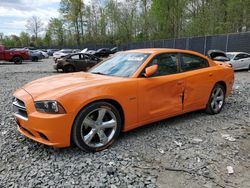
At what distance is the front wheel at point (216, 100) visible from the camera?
4.92 m

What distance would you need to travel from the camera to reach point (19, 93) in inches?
137

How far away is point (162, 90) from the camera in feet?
12.7

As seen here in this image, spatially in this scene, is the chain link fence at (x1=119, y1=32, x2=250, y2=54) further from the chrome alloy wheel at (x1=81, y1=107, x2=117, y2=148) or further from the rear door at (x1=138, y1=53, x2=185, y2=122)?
the chrome alloy wheel at (x1=81, y1=107, x2=117, y2=148)

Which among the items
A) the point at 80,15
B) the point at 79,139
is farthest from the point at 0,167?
the point at 80,15

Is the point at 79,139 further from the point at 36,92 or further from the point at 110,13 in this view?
the point at 110,13

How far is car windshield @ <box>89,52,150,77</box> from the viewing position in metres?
3.84

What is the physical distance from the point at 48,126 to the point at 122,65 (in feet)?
5.63

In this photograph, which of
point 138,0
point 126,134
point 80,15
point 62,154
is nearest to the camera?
point 62,154

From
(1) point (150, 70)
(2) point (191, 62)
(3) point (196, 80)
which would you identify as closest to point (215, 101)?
(3) point (196, 80)

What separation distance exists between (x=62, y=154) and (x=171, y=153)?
1.51 meters

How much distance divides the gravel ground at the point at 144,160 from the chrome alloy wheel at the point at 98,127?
0.59ft

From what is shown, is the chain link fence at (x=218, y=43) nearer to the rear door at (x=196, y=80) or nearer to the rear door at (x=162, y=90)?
the rear door at (x=196, y=80)

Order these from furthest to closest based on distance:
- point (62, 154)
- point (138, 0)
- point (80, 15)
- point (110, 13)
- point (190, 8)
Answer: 1. point (80, 15)
2. point (110, 13)
3. point (138, 0)
4. point (190, 8)
5. point (62, 154)

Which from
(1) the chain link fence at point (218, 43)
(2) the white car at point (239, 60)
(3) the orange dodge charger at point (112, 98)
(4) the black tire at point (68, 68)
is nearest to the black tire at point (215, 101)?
(3) the orange dodge charger at point (112, 98)
